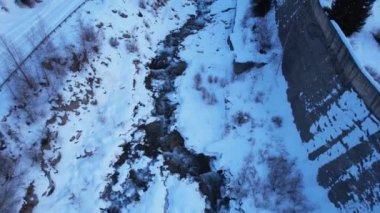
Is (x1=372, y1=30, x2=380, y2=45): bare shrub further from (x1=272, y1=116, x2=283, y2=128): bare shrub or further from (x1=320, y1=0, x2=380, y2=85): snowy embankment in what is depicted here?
(x1=272, y1=116, x2=283, y2=128): bare shrub

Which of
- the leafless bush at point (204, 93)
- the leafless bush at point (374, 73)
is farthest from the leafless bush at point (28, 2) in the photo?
the leafless bush at point (374, 73)

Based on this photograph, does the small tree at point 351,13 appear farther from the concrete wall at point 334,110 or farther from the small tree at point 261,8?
the small tree at point 261,8

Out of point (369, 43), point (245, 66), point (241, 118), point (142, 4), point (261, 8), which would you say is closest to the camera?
point (369, 43)

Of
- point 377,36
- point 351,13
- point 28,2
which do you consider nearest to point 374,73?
point 377,36

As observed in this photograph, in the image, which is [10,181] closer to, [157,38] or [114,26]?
[114,26]

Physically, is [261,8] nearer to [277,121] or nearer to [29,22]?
[277,121]

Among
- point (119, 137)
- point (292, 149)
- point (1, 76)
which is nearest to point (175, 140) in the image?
point (119, 137)

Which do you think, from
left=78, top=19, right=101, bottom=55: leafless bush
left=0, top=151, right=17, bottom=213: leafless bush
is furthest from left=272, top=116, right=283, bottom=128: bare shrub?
left=0, top=151, right=17, bottom=213: leafless bush

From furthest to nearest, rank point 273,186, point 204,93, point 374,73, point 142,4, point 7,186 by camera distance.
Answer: point 142,4, point 204,93, point 273,186, point 374,73, point 7,186
